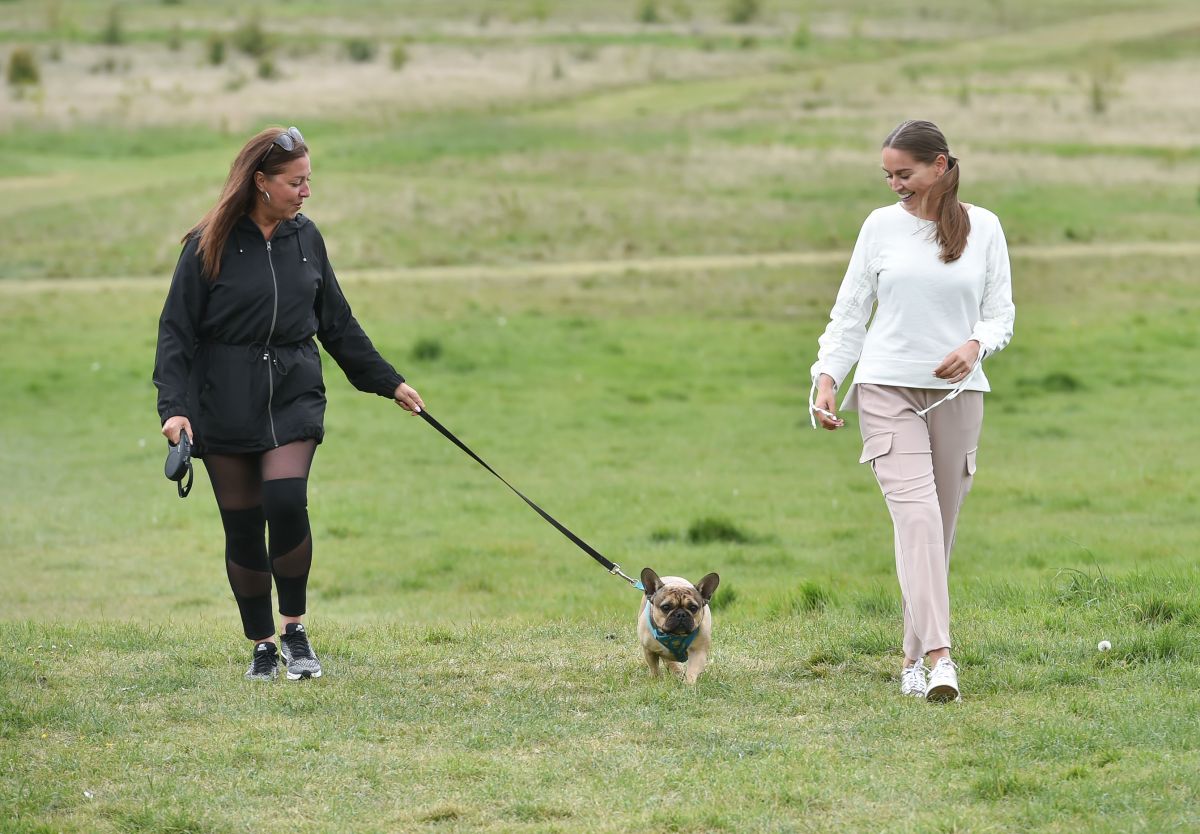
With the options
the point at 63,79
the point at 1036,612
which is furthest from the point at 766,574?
the point at 63,79

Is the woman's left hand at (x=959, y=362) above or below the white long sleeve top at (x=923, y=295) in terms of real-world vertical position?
below

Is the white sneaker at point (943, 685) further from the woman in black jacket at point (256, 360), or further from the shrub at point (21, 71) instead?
the shrub at point (21, 71)

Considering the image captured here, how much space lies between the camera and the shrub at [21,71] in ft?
185

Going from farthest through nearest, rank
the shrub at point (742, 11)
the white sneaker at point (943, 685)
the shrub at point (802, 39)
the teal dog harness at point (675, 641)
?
the shrub at point (742, 11), the shrub at point (802, 39), the teal dog harness at point (675, 641), the white sneaker at point (943, 685)

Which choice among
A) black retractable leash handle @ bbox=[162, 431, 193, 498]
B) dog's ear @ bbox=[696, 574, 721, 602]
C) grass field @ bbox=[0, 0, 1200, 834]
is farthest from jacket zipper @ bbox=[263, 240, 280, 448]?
dog's ear @ bbox=[696, 574, 721, 602]

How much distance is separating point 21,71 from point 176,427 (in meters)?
55.0

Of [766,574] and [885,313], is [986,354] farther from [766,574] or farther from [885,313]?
[766,574]

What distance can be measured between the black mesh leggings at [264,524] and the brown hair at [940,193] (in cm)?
278

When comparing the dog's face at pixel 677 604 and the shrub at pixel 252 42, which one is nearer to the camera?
the dog's face at pixel 677 604

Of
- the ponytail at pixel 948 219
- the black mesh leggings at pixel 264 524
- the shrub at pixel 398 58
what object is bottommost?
the black mesh leggings at pixel 264 524

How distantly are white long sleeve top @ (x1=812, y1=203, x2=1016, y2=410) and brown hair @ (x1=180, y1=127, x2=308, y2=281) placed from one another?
Result: 2.45 m

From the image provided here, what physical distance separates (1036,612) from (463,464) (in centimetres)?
903

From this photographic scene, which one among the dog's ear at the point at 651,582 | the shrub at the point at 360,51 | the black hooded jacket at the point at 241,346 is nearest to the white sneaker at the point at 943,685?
the dog's ear at the point at 651,582

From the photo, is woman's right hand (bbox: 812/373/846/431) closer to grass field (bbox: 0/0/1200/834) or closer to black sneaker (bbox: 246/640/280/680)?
grass field (bbox: 0/0/1200/834)
